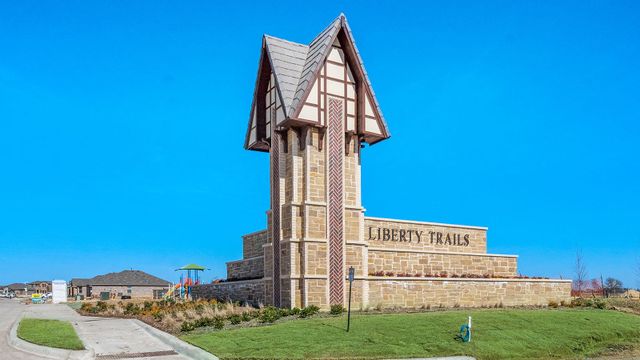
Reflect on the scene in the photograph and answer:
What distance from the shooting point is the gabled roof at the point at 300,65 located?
2948 centimetres

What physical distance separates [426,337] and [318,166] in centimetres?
1148

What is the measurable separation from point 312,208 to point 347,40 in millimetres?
8820

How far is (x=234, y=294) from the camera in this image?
34094 millimetres

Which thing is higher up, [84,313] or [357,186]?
[357,186]

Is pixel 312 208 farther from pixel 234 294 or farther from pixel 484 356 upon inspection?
pixel 484 356

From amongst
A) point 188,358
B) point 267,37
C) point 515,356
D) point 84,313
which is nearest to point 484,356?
point 515,356

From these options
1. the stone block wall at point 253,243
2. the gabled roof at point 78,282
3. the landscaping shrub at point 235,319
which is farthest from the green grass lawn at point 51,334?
the gabled roof at point 78,282

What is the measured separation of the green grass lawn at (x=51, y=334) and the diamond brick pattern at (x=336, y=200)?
11631 mm

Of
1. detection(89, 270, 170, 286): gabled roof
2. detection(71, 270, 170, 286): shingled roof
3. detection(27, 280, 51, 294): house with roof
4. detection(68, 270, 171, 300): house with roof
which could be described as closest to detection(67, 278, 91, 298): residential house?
detection(68, 270, 171, 300): house with roof

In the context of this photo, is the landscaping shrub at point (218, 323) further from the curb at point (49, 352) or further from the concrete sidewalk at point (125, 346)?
the curb at point (49, 352)

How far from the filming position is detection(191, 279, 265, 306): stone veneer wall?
3109 cm

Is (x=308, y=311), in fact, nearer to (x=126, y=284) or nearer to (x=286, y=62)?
(x=286, y=62)

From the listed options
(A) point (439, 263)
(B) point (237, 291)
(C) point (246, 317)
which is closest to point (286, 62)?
(B) point (237, 291)

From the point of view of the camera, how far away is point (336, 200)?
29500 millimetres
